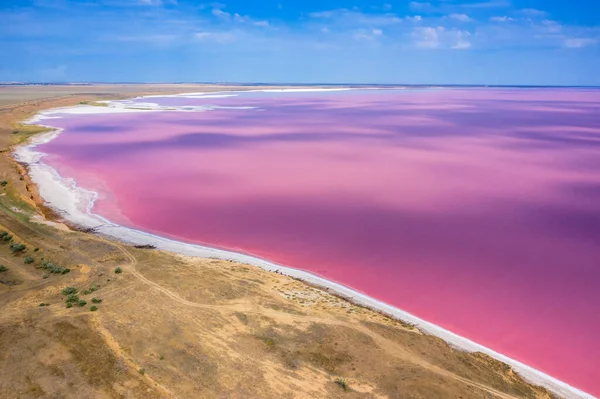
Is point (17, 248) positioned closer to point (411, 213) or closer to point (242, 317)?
point (242, 317)

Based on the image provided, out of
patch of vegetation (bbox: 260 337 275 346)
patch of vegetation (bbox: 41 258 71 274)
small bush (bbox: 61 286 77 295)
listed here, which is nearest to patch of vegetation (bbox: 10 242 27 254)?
patch of vegetation (bbox: 41 258 71 274)

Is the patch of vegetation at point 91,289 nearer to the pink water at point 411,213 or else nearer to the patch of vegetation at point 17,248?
the patch of vegetation at point 17,248

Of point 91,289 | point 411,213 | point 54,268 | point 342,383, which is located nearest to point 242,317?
point 342,383

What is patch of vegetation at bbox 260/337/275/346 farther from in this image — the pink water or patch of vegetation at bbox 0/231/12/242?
patch of vegetation at bbox 0/231/12/242

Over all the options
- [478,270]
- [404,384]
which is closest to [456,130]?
[478,270]

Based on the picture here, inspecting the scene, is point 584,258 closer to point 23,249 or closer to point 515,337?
point 515,337

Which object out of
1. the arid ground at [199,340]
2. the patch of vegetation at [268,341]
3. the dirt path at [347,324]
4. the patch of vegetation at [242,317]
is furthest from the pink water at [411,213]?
the patch of vegetation at [268,341]
